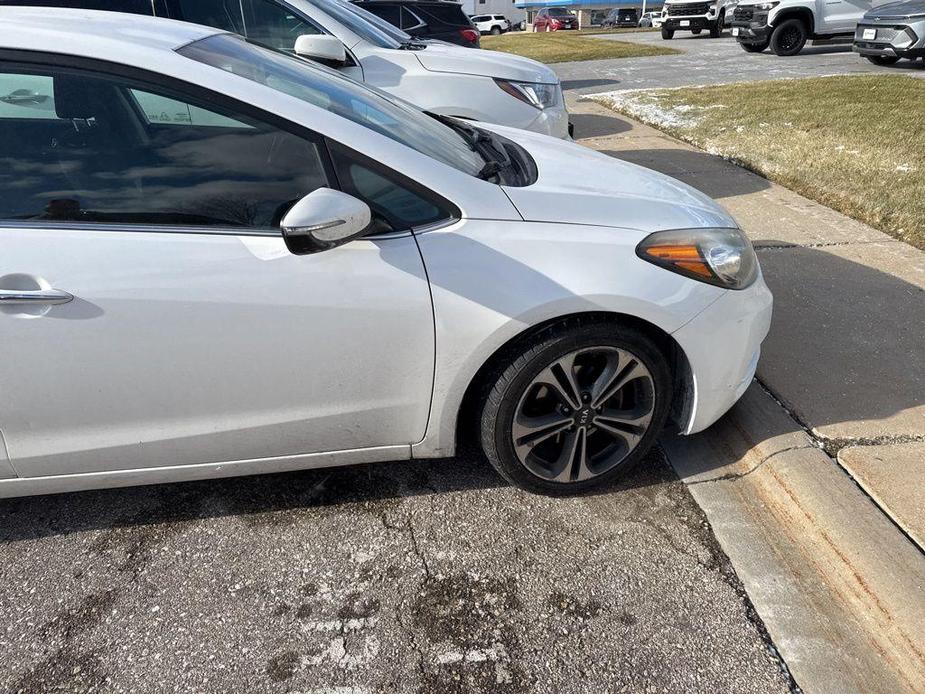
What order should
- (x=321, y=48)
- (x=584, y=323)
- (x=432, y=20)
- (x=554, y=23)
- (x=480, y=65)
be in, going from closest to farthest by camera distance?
1. (x=584, y=323)
2. (x=321, y=48)
3. (x=480, y=65)
4. (x=432, y=20)
5. (x=554, y=23)

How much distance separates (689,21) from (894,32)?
12.1 meters

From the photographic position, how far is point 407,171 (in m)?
2.31

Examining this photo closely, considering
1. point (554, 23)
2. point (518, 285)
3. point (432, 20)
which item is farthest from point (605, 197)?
point (554, 23)

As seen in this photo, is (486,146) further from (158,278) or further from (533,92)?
(533,92)

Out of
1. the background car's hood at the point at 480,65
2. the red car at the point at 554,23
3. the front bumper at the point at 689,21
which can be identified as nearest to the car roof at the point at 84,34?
the background car's hood at the point at 480,65

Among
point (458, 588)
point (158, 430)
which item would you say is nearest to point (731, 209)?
point (458, 588)

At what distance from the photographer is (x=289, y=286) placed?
2.19 m

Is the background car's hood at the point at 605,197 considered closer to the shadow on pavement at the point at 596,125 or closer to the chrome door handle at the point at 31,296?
the chrome door handle at the point at 31,296

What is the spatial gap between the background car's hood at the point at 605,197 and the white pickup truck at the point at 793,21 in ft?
46.1

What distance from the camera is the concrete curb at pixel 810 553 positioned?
2084mm

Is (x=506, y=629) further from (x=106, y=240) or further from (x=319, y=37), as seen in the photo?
(x=319, y=37)

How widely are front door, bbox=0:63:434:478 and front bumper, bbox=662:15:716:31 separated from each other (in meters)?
23.3

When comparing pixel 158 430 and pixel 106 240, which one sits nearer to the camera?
pixel 106 240

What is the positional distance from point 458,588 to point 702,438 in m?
1.35
